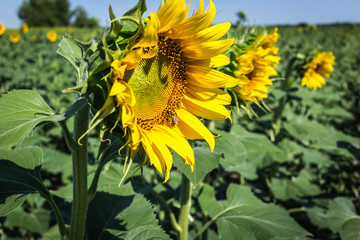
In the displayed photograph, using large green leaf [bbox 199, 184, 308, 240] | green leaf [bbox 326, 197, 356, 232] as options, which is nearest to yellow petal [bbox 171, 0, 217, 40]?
large green leaf [bbox 199, 184, 308, 240]

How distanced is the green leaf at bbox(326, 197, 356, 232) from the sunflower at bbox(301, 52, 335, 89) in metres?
1.23

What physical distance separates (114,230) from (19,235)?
75.0 inches

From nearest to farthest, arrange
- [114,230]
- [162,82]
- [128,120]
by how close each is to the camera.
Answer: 1. [128,120]
2. [162,82]
3. [114,230]

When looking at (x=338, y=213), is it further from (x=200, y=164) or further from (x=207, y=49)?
(x=207, y=49)

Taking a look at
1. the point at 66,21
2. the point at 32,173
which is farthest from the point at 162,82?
the point at 66,21

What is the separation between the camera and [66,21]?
51.8m

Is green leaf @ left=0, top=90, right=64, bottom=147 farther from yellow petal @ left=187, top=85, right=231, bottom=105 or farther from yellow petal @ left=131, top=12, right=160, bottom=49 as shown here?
yellow petal @ left=187, top=85, right=231, bottom=105

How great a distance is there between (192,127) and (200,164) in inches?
17.1

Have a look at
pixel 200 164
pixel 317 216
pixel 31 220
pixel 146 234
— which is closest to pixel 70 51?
pixel 146 234

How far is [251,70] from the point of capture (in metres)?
1.56

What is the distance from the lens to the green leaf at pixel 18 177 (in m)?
0.99

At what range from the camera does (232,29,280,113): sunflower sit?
1520mm

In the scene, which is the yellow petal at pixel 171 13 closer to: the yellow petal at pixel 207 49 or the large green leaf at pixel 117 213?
the yellow petal at pixel 207 49

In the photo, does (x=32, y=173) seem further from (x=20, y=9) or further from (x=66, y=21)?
(x=20, y=9)
